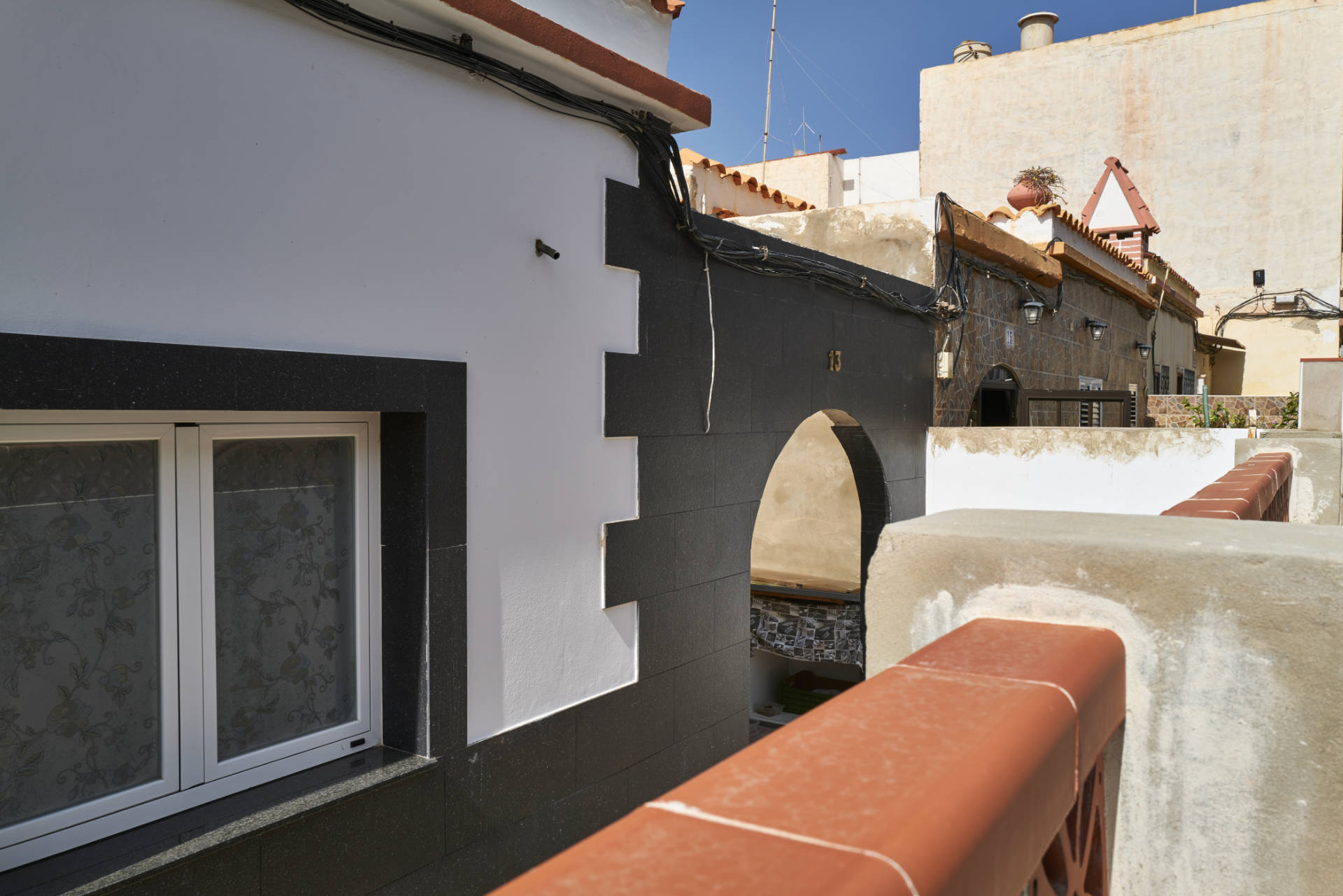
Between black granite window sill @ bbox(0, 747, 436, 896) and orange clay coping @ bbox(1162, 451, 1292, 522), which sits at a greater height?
orange clay coping @ bbox(1162, 451, 1292, 522)

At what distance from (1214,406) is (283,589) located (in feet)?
44.1

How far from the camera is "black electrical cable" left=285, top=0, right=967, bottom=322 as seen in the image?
2.85 metres

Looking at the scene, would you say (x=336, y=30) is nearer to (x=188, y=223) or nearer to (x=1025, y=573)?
(x=188, y=223)

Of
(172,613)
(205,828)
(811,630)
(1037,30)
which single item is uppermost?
(1037,30)

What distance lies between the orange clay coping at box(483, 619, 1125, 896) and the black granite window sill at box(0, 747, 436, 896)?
6.88ft

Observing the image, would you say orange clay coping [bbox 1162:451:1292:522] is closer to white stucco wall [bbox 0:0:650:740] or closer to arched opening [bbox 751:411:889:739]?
white stucco wall [bbox 0:0:650:740]

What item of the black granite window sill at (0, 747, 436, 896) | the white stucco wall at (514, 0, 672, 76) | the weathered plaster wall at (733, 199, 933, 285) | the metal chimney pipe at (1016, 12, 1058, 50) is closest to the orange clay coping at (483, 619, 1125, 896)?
the black granite window sill at (0, 747, 436, 896)

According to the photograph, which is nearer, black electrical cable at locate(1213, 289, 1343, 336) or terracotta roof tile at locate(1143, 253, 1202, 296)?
terracotta roof tile at locate(1143, 253, 1202, 296)

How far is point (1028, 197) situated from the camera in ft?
35.4

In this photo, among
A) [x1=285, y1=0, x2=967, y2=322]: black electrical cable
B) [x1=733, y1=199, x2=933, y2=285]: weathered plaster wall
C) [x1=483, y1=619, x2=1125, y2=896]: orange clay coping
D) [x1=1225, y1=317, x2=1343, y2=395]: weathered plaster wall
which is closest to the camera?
[x1=483, y1=619, x2=1125, y2=896]: orange clay coping

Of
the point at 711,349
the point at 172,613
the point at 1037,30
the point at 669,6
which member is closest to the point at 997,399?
the point at 711,349

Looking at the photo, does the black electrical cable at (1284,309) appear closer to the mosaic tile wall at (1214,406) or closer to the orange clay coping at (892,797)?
the mosaic tile wall at (1214,406)

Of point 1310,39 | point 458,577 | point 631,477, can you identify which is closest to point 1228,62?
point 1310,39

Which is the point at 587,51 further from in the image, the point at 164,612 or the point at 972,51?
the point at 972,51
